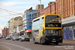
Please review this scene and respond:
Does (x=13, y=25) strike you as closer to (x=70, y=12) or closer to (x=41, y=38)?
(x=70, y=12)

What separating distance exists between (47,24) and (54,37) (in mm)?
1861

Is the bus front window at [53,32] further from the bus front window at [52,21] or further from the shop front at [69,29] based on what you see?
the shop front at [69,29]

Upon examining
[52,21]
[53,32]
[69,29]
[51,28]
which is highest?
[52,21]

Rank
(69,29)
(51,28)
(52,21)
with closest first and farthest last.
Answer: (52,21) < (51,28) < (69,29)

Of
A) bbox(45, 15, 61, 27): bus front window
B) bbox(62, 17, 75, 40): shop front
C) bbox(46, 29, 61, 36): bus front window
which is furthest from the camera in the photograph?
bbox(62, 17, 75, 40): shop front

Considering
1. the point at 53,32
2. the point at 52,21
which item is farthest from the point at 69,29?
the point at 52,21

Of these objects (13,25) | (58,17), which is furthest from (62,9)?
(13,25)

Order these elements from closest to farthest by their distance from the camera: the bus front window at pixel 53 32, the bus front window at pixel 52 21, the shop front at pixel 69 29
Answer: the bus front window at pixel 52 21 → the bus front window at pixel 53 32 → the shop front at pixel 69 29

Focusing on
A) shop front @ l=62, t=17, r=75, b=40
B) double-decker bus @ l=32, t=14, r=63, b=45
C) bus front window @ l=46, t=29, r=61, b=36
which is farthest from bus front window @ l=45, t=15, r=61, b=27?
shop front @ l=62, t=17, r=75, b=40

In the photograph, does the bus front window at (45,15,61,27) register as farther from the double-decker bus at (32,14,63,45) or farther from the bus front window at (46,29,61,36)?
the bus front window at (46,29,61,36)

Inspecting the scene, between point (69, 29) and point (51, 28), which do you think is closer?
point (51, 28)

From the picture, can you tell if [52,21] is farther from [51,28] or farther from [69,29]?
[69,29]

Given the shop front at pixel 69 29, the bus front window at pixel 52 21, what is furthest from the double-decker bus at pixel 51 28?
the shop front at pixel 69 29

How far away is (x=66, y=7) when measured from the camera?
152ft
